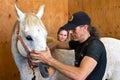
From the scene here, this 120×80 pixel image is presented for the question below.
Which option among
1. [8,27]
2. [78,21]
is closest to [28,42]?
[78,21]

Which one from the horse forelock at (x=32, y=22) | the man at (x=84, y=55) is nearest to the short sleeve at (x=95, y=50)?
the man at (x=84, y=55)

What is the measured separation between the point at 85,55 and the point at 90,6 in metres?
1.65

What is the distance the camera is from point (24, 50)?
5.76 ft

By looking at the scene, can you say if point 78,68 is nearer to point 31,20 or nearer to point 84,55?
point 84,55

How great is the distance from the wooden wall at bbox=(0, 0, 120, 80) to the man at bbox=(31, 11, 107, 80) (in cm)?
91

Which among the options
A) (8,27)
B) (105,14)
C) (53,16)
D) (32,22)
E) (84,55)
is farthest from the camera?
(53,16)

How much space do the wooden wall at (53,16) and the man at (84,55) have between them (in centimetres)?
91

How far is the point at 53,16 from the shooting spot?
9.87ft

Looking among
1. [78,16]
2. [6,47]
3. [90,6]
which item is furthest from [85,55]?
[90,6]

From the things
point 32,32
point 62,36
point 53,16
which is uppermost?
point 32,32

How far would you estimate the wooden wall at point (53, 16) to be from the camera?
2432mm

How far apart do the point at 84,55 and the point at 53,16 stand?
152 cm

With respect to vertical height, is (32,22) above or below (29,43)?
above

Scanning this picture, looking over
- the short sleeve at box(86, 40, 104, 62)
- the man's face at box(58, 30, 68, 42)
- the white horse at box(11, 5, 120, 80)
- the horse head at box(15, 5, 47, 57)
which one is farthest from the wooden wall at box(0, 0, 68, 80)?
the short sleeve at box(86, 40, 104, 62)
